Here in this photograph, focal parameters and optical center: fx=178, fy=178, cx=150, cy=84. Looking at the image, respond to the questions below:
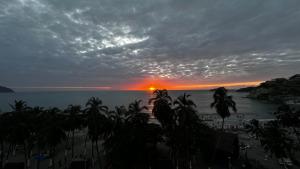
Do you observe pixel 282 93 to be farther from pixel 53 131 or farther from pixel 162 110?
pixel 53 131

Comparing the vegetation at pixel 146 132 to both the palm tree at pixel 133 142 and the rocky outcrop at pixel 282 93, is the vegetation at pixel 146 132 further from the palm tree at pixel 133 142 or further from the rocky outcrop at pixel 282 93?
the rocky outcrop at pixel 282 93

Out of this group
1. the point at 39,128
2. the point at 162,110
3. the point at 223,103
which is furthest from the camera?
the point at 223,103

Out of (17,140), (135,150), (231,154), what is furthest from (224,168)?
(17,140)

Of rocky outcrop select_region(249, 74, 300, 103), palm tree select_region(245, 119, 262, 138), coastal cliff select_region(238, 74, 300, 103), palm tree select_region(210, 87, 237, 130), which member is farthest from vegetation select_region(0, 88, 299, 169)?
rocky outcrop select_region(249, 74, 300, 103)

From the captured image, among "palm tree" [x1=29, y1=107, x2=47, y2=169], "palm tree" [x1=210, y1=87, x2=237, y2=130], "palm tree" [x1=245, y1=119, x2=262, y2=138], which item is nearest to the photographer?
"palm tree" [x1=29, y1=107, x2=47, y2=169]

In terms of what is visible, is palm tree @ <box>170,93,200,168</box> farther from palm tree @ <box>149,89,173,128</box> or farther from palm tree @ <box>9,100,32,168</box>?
palm tree @ <box>9,100,32,168</box>

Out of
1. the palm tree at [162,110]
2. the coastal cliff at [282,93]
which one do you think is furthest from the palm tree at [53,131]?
the coastal cliff at [282,93]

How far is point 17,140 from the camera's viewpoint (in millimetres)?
27828

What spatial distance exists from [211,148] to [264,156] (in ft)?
44.3

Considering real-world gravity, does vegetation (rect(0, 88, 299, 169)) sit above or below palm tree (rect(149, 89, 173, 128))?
below

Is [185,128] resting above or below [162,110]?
below

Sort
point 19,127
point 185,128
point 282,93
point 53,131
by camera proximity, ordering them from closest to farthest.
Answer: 1. point 185,128
2. point 19,127
3. point 53,131
4. point 282,93

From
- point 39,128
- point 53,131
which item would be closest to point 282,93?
point 53,131

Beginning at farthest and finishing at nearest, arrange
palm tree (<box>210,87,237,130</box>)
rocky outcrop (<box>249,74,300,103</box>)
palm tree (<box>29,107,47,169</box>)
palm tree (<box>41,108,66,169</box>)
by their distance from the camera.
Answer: rocky outcrop (<box>249,74,300,103</box>) < palm tree (<box>210,87,237,130</box>) < palm tree (<box>29,107,47,169</box>) < palm tree (<box>41,108,66,169</box>)
